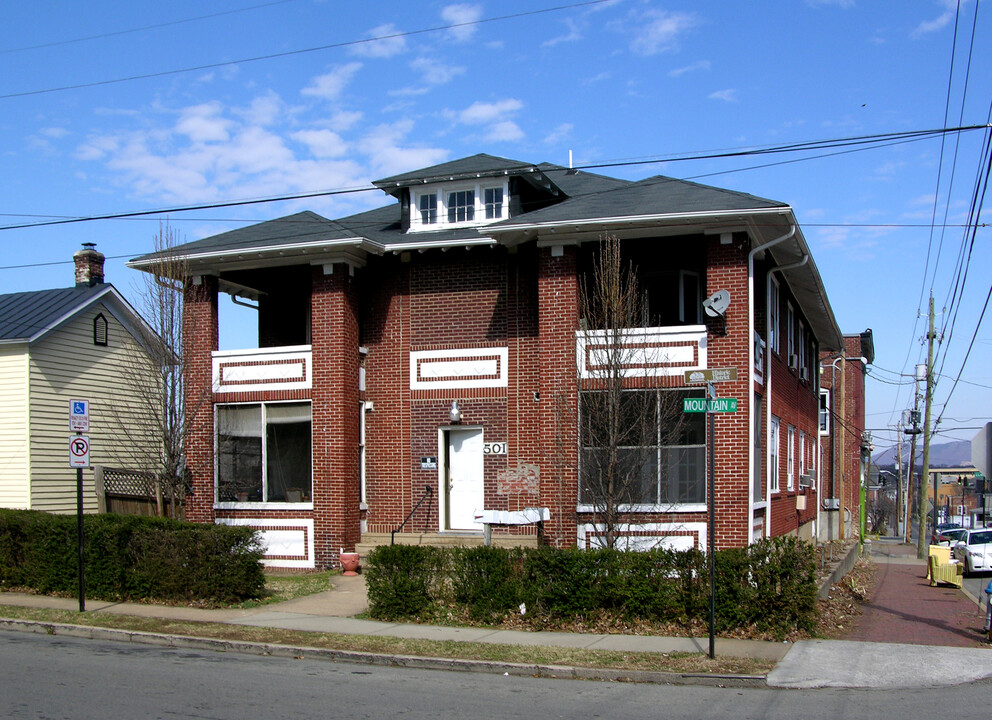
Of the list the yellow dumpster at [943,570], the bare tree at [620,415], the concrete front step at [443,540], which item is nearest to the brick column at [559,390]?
the bare tree at [620,415]

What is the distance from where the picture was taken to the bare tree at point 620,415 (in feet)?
50.9

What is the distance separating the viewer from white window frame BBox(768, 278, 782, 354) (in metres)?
18.6

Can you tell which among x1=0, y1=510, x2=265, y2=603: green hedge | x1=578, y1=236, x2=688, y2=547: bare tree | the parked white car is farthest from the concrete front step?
the parked white car

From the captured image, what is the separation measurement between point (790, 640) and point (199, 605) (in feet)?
28.5

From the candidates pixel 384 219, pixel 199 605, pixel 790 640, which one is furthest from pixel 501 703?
pixel 384 219

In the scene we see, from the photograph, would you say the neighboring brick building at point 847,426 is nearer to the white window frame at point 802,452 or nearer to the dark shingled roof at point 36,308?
the white window frame at point 802,452

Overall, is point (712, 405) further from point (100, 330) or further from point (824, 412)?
point (824, 412)

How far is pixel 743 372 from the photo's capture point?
16266 mm

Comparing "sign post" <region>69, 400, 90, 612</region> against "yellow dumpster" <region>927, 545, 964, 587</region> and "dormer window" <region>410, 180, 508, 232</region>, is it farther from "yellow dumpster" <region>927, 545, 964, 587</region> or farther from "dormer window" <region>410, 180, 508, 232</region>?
"yellow dumpster" <region>927, 545, 964, 587</region>

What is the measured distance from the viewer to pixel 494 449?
18.9m

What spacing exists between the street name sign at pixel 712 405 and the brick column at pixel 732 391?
506 centimetres

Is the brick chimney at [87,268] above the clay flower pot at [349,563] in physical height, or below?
above

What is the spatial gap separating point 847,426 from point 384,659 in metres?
35.0

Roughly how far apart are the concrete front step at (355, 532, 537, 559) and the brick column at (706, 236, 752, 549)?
3815 mm
